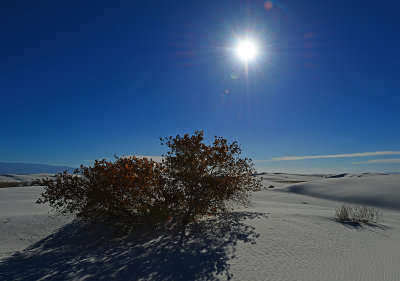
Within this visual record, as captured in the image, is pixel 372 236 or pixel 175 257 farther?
pixel 372 236

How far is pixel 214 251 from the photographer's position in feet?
18.5

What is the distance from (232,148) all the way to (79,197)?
611 centimetres

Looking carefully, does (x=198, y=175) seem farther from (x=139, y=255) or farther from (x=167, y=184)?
(x=139, y=255)

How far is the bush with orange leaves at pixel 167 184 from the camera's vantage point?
7.83 m

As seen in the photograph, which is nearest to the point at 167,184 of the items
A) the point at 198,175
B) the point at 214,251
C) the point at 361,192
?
the point at 198,175

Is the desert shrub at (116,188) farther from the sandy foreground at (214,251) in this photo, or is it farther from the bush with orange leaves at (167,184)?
the sandy foreground at (214,251)

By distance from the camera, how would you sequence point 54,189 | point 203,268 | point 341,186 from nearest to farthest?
point 203,268, point 54,189, point 341,186

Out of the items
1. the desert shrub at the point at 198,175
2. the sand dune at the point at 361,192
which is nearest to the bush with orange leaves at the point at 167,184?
the desert shrub at the point at 198,175

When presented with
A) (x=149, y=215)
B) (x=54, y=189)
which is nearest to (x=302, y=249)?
(x=149, y=215)

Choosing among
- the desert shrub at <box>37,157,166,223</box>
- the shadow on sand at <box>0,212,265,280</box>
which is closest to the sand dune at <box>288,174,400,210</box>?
the shadow on sand at <box>0,212,265,280</box>

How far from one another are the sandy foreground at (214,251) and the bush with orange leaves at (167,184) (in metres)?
0.82

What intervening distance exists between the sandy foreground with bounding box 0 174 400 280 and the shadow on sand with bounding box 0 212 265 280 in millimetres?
A: 23

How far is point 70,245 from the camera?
7988 mm

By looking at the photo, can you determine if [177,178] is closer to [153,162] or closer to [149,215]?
[153,162]
